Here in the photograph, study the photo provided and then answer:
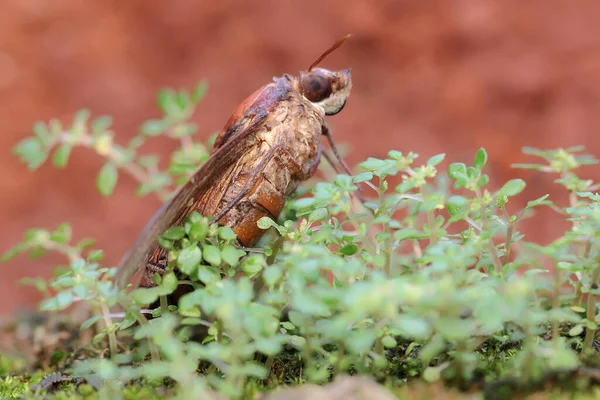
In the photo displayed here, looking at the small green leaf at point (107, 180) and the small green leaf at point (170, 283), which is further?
the small green leaf at point (107, 180)

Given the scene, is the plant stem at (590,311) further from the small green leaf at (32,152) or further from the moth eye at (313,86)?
the small green leaf at (32,152)

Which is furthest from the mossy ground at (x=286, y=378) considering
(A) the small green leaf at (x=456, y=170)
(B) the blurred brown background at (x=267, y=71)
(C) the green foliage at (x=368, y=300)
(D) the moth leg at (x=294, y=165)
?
(B) the blurred brown background at (x=267, y=71)

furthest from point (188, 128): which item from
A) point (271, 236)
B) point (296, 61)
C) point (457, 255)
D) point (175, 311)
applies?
point (296, 61)

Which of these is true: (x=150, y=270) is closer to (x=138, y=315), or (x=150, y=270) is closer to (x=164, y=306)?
(x=164, y=306)

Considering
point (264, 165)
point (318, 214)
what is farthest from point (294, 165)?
point (318, 214)

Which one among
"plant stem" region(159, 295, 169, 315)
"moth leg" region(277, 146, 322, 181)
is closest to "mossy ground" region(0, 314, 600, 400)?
"plant stem" region(159, 295, 169, 315)

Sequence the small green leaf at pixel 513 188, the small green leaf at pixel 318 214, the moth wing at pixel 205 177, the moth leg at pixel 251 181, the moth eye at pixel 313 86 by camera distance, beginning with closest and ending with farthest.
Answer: the small green leaf at pixel 513 188 → the small green leaf at pixel 318 214 → the moth wing at pixel 205 177 → the moth leg at pixel 251 181 → the moth eye at pixel 313 86

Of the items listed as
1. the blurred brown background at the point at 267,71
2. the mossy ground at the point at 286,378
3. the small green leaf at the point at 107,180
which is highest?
the blurred brown background at the point at 267,71

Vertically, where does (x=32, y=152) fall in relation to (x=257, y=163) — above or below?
above
